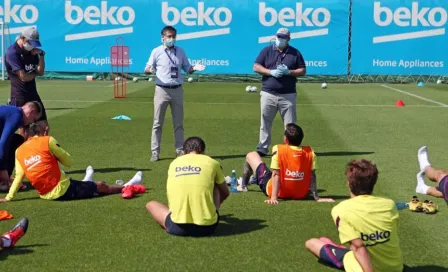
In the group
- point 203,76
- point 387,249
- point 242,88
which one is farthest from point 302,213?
point 203,76

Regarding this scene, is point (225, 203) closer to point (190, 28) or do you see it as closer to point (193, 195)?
point (193, 195)

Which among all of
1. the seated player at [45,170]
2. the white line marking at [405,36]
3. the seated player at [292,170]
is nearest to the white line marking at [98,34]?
the white line marking at [405,36]

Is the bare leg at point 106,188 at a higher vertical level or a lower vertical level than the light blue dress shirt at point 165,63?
lower

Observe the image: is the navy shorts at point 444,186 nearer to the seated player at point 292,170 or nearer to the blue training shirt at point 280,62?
the seated player at point 292,170

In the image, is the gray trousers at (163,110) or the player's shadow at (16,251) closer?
the player's shadow at (16,251)

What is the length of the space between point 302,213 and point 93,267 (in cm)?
284

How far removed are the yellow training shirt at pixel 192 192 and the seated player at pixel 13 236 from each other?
142 cm

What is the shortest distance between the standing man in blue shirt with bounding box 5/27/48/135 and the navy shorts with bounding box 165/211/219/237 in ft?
13.3

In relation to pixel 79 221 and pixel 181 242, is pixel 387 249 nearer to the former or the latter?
pixel 181 242

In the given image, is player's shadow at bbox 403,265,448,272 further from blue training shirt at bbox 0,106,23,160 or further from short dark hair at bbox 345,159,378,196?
blue training shirt at bbox 0,106,23,160

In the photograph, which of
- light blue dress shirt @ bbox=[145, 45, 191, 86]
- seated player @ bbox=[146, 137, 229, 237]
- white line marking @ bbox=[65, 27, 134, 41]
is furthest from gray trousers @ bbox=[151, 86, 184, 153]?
white line marking @ bbox=[65, 27, 134, 41]

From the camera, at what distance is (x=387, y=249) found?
5582 millimetres

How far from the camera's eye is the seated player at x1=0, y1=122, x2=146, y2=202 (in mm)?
8242

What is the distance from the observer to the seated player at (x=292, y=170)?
27.0 ft
